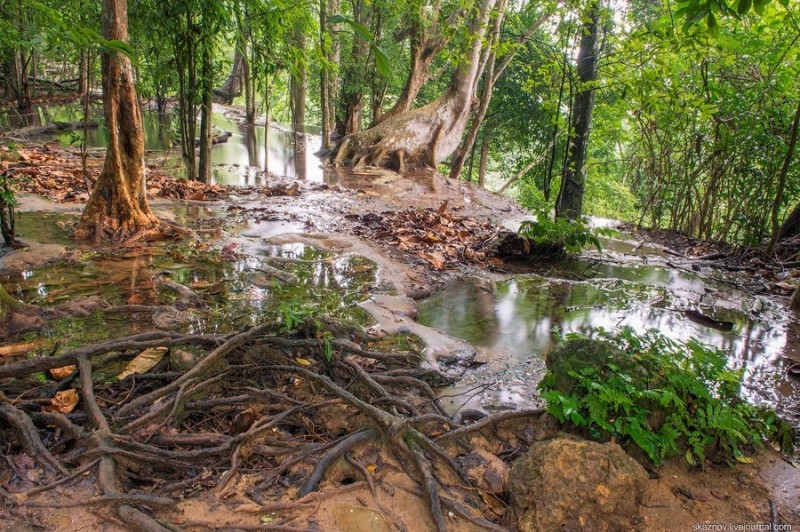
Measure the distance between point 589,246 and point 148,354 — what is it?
727cm

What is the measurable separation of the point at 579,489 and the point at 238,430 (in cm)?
190

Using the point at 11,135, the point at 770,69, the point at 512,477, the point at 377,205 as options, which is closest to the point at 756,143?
the point at 770,69

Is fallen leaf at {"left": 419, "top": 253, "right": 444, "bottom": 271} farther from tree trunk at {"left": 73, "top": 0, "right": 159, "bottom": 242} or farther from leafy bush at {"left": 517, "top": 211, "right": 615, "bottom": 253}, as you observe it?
tree trunk at {"left": 73, "top": 0, "right": 159, "bottom": 242}

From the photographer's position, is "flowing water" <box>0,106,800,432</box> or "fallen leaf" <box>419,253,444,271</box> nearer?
"flowing water" <box>0,106,800,432</box>

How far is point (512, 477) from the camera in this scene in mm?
2580

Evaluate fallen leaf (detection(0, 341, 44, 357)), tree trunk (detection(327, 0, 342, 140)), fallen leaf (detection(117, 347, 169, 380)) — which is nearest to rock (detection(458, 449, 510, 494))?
fallen leaf (detection(117, 347, 169, 380))

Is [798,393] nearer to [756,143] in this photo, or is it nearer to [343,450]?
[343,450]

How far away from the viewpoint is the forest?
97.2 inches

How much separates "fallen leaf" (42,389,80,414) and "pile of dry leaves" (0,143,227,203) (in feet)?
20.2

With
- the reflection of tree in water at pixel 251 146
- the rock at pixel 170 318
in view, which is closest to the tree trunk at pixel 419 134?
the reflection of tree in water at pixel 251 146

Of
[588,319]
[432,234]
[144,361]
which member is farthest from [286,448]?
[432,234]

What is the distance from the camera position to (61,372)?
10.3ft

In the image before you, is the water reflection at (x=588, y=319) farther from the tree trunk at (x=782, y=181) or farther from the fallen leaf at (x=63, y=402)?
the fallen leaf at (x=63, y=402)

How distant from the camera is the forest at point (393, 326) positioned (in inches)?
97.2
